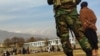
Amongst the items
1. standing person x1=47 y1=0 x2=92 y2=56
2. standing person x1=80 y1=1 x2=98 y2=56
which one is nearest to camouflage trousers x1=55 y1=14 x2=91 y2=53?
standing person x1=47 y1=0 x2=92 y2=56

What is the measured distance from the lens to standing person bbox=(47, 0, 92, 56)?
7297 mm

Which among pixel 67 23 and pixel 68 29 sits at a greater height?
pixel 67 23

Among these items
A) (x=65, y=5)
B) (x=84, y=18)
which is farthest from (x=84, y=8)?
(x=65, y=5)

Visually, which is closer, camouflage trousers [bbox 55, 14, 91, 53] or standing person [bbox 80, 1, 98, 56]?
camouflage trousers [bbox 55, 14, 91, 53]

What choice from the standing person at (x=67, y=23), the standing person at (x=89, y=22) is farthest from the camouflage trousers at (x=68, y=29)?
the standing person at (x=89, y=22)

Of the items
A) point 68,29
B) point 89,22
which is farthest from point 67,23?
point 89,22

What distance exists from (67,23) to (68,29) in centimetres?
13

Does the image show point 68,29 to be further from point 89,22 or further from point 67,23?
point 89,22

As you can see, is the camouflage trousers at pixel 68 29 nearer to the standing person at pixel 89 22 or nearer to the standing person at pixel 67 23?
the standing person at pixel 67 23

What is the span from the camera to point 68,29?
7.43m

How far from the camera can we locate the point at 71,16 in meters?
7.34

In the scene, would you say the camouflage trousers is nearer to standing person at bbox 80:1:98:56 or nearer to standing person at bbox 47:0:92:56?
standing person at bbox 47:0:92:56

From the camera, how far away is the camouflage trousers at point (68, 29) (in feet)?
23.9

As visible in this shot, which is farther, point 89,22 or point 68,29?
point 89,22
